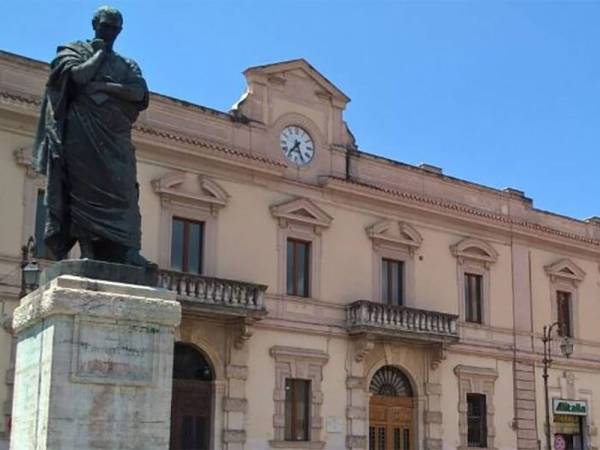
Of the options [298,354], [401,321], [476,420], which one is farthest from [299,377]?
[476,420]

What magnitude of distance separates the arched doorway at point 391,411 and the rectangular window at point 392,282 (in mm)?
1895

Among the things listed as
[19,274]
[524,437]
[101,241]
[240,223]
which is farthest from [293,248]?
[101,241]

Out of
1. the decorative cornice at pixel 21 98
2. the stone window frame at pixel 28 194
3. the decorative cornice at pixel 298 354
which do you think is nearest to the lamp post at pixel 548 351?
the decorative cornice at pixel 298 354

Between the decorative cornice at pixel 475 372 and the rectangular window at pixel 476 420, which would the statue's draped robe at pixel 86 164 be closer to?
the decorative cornice at pixel 475 372

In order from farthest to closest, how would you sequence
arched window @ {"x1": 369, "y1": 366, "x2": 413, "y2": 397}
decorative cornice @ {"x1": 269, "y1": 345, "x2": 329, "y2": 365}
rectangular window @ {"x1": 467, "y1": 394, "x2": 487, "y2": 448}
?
rectangular window @ {"x1": 467, "y1": 394, "x2": 487, "y2": 448} → arched window @ {"x1": 369, "y1": 366, "x2": 413, "y2": 397} → decorative cornice @ {"x1": 269, "y1": 345, "x2": 329, "y2": 365}

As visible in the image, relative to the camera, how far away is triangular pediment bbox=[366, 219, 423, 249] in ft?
91.0

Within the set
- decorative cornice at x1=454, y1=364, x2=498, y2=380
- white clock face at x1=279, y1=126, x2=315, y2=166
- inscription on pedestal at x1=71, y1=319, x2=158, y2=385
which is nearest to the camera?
inscription on pedestal at x1=71, y1=319, x2=158, y2=385

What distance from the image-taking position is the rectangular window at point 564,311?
32.2 meters

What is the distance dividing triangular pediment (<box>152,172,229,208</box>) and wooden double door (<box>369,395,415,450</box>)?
7049mm

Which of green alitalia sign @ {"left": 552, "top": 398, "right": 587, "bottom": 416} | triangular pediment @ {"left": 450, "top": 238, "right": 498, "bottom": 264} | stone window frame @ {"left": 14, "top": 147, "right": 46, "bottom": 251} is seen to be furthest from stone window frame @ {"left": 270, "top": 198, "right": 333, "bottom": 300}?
green alitalia sign @ {"left": 552, "top": 398, "right": 587, "bottom": 416}

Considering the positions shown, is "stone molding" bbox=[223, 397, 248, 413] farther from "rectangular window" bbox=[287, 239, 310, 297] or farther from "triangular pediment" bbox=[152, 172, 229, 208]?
"triangular pediment" bbox=[152, 172, 229, 208]

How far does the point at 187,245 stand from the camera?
24.3 m

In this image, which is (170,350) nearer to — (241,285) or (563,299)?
(241,285)

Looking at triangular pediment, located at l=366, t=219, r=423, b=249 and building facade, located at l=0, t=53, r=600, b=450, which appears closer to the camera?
building facade, located at l=0, t=53, r=600, b=450
